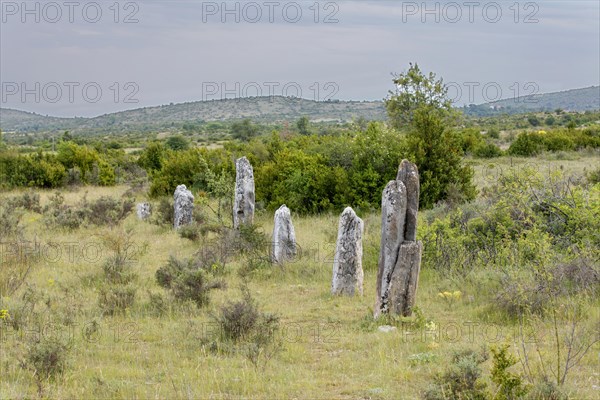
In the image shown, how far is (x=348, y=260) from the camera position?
33.3 ft

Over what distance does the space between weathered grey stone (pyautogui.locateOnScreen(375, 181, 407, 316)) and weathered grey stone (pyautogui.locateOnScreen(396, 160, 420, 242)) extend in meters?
0.08

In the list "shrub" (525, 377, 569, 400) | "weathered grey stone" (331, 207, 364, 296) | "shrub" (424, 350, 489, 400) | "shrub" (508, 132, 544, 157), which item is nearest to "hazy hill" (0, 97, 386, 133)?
"shrub" (508, 132, 544, 157)

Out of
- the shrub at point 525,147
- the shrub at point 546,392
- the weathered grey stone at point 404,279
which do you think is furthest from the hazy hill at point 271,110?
the shrub at point 546,392

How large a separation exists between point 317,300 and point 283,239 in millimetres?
2776

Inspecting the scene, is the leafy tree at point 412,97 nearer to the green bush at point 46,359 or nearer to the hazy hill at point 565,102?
the green bush at point 46,359

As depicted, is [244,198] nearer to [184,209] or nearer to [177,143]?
[184,209]

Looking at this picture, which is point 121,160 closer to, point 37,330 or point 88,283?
point 88,283

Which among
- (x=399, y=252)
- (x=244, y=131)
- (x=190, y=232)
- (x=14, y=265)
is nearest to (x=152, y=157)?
(x=190, y=232)

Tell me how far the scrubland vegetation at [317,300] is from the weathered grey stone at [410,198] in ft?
3.52

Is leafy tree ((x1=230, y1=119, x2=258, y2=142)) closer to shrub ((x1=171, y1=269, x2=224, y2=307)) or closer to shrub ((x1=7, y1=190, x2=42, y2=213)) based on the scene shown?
shrub ((x1=7, y1=190, x2=42, y2=213))

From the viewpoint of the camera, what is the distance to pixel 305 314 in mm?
9219

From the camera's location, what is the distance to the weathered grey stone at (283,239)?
41.2 ft

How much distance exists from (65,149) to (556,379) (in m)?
28.4

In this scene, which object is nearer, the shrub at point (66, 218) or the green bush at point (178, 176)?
the shrub at point (66, 218)
